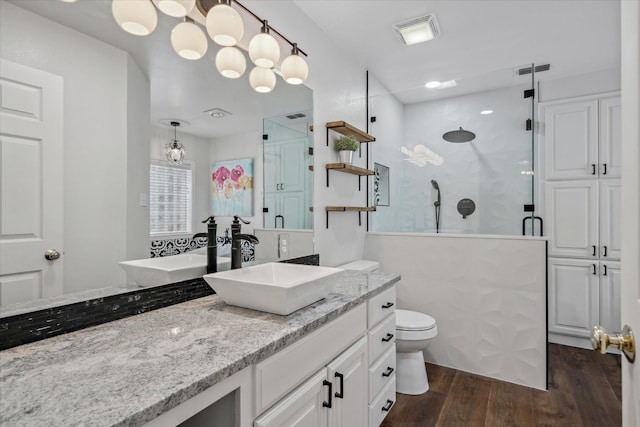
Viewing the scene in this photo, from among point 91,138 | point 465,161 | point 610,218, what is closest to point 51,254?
point 91,138

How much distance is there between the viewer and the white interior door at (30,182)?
3.00 ft

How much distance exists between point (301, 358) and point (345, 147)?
1.71 meters

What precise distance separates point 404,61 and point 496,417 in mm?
2737

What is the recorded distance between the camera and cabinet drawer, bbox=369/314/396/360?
1655 millimetres

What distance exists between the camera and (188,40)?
137 cm

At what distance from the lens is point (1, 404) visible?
64cm

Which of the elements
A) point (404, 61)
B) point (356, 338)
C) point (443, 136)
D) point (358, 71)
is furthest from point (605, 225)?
point (356, 338)

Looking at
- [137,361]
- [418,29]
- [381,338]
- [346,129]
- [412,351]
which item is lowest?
[412,351]

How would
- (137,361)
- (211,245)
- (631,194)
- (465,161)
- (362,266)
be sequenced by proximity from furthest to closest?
(465,161) < (362,266) < (211,245) < (137,361) < (631,194)

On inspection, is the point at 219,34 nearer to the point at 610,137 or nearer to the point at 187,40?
the point at 187,40

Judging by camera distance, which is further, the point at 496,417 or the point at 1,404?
the point at 496,417

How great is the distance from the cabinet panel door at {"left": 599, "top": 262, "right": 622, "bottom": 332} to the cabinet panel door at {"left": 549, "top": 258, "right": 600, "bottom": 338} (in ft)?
0.14

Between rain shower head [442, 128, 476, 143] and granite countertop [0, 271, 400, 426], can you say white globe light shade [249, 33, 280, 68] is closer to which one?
granite countertop [0, 271, 400, 426]

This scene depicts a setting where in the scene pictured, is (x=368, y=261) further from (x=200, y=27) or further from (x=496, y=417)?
(x=200, y=27)
